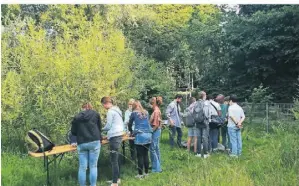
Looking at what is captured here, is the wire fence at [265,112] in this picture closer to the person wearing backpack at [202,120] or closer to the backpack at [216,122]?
the backpack at [216,122]

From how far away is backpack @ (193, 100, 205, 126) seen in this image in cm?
684

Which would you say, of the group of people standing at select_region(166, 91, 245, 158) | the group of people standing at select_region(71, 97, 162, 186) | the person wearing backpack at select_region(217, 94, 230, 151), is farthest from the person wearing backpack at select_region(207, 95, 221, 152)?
the group of people standing at select_region(71, 97, 162, 186)

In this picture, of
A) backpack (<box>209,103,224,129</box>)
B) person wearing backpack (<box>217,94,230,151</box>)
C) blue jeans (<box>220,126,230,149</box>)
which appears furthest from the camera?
blue jeans (<box>220,126,230,149</box>)

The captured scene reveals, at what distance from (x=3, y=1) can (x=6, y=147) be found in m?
2.75

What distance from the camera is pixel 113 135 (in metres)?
5.21

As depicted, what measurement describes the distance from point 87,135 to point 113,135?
437 millimetres

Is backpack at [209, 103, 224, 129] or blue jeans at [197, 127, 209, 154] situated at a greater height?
backpack at [209, 103, 224, 129]

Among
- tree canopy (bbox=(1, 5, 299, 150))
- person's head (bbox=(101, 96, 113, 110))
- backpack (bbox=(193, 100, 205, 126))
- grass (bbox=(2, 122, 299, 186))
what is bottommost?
grass (bbox=(2, 122, 299, 186))

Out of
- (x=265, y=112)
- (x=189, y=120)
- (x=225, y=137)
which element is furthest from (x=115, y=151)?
(x=265, y=112)

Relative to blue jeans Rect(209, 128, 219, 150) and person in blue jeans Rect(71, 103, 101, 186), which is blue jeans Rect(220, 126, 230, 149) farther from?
person in blue jeans Rect(71, 103, 101, 186)

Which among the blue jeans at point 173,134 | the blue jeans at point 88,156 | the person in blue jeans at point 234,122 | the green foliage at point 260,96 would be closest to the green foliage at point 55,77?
the blue jeans at point 173,134

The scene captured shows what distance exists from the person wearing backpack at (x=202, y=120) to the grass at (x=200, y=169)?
23 cm

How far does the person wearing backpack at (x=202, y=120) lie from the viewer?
686cm

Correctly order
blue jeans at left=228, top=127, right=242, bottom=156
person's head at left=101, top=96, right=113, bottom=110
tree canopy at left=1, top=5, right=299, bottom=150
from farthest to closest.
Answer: tree canopy at left=1, top=5, right=299, bottom=150 < blue jeans at left=228, top=127, right=242, bottom=156 < person's head at left=101, top=96, right=113, bottom=110
